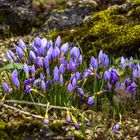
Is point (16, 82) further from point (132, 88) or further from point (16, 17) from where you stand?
point (16, 17)

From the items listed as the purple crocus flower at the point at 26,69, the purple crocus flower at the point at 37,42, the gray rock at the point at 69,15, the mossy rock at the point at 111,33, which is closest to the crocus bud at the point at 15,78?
the purple crocus flower at the point at 26,69

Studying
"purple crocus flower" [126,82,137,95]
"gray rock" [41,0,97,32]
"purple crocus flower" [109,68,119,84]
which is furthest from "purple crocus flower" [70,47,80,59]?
"gray rock" [41,0,97,32]

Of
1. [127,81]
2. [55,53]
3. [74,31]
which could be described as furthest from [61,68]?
[74,31]

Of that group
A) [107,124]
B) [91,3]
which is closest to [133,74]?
[107,124]

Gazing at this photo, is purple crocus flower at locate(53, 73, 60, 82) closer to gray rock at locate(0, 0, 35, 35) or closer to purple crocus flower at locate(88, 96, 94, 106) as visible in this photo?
purple crocus flower at locate(88, 96, 94, 106)

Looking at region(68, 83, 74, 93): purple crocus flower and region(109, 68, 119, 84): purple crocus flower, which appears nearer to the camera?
region(68, 83, 74, 93): purple crocus flower

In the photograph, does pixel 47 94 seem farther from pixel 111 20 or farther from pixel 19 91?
pixel 111 20

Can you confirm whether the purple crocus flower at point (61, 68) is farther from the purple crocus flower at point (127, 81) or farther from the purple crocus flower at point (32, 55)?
the purple crocus flower at point (127, 81)

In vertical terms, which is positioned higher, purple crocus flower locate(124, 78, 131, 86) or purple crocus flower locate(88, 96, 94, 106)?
purple crocus flower locate(124, 78, 131, 86)
